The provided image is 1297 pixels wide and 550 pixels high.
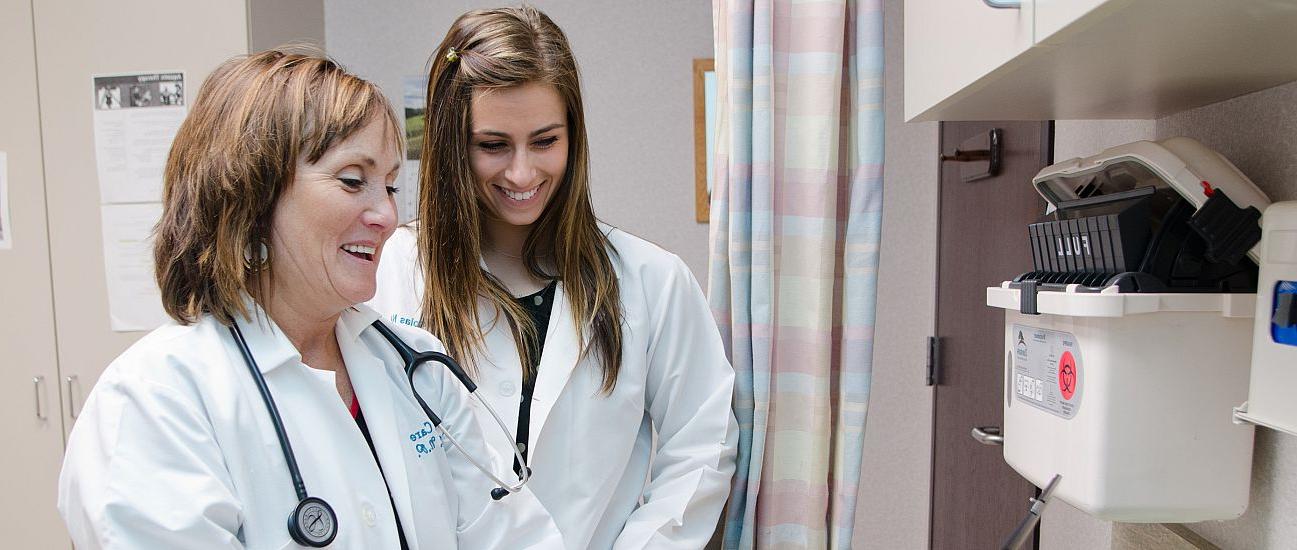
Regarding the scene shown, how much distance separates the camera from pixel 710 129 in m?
2.49

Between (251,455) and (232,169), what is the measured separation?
28cm

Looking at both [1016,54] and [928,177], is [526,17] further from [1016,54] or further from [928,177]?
[928,177]

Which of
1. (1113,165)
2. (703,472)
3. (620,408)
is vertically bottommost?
(703,472)

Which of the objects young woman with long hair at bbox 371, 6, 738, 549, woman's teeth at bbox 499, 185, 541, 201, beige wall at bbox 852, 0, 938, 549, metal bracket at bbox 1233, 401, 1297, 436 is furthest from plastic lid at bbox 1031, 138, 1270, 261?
beige wall at bbox 852, 0, 938, 549

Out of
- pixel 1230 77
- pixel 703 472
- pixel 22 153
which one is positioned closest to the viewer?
pixel 1230 77

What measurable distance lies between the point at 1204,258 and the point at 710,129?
1789 millimetres

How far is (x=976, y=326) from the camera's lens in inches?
77.9

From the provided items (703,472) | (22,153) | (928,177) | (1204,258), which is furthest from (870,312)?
(22,153)

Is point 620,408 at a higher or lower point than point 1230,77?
lower

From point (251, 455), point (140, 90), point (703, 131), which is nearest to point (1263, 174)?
point (251, 455)

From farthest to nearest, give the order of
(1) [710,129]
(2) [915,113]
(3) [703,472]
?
(1) [710,129]
(3) [703,472]
(2) [915,113]

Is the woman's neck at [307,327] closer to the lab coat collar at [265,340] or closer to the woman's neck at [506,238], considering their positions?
the lab coat collar at [265,340]

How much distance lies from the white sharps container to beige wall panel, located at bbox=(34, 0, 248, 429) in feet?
7.32

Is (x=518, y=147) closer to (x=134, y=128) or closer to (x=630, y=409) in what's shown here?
A: (x=630, y=409)
